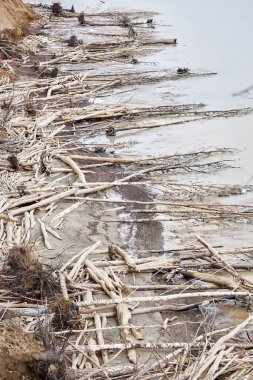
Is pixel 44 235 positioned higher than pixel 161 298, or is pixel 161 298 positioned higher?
pixel 44 235

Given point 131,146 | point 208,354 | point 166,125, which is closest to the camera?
point 208,354

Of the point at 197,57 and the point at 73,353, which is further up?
the point at 197,57

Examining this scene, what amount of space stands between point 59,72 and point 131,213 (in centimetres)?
779

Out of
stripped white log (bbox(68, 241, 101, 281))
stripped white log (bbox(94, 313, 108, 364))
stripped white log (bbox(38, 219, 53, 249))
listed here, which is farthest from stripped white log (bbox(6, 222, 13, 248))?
stripped white log (bbox(94, 313, 108, 364))

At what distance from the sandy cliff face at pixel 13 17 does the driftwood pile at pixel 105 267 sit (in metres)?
7.49

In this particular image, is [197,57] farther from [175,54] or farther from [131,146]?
[131,146]

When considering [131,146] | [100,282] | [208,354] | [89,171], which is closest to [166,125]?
[131,146]

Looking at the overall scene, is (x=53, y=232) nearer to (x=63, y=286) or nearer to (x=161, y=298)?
(x=63, y=286)

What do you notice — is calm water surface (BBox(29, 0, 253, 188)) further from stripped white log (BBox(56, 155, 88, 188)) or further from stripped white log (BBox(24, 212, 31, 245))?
stripped white log (BBox(24, 212, 31, 245))

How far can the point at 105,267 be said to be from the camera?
5570 millimetres

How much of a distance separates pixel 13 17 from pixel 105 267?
54.3ft

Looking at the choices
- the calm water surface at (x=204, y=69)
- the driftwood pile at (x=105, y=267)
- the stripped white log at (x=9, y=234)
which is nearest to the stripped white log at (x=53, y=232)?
the driftwood pile at (x=105, y=267)

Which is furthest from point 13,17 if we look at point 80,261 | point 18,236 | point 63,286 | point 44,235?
point 63,286

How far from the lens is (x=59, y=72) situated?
550 inches
